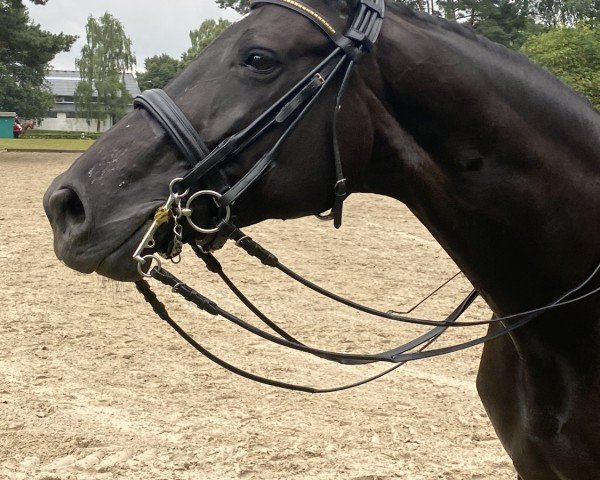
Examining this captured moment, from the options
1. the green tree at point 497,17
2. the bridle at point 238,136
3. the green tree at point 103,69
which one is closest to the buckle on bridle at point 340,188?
the bridle at point 238,136

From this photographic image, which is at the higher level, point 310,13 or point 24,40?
point 24,40

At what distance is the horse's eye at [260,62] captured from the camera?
1.95m

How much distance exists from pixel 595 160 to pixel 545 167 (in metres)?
0.19

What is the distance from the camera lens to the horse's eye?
1.95m

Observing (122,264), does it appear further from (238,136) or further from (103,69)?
(103,69)

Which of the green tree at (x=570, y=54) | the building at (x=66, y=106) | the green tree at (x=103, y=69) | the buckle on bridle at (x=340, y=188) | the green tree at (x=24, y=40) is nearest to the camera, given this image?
the buckle on bridle at (x=340, y=188)

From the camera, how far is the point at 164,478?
3.96 meters

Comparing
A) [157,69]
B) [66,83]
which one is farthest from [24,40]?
[66,83]

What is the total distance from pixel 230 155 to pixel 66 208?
471 millimetres

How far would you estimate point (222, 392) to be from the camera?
5156mm

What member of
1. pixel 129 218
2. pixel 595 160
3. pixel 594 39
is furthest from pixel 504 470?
pixel 594 39

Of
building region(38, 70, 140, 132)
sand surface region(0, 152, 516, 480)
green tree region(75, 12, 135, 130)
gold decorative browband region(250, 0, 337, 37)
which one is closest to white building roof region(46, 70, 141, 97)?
building region(38, 70, 140, 132)

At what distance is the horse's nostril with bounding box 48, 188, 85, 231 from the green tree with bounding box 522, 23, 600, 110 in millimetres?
17867

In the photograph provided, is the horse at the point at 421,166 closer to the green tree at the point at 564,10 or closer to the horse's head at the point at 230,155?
the horse's head at the point at 230,155
